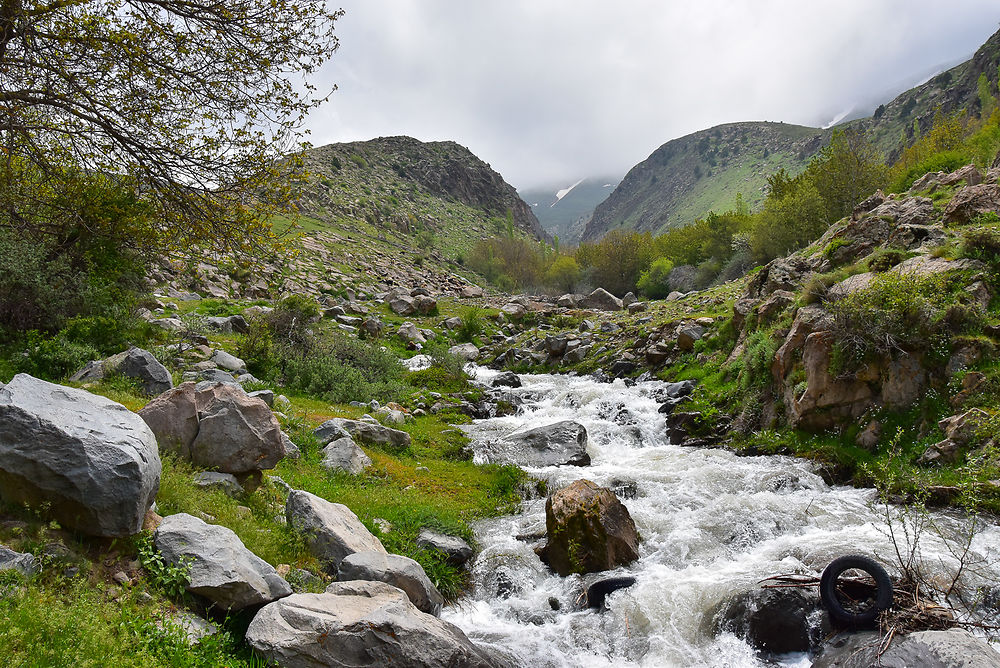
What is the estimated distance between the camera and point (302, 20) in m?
9.23

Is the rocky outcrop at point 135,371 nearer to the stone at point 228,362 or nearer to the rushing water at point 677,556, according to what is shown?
the stone at point 228,362

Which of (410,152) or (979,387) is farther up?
(410,152)

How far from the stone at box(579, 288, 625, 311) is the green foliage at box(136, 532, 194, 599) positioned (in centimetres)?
4025

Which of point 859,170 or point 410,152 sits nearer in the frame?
point 859,170

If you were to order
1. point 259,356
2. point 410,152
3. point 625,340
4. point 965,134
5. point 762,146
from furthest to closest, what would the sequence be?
point 762,146 < point 410,152 < point 965,134 < point 625,340 < point 259,356

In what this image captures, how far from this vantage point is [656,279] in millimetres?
56500

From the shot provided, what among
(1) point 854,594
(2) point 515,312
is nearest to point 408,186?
(2) point 515,312

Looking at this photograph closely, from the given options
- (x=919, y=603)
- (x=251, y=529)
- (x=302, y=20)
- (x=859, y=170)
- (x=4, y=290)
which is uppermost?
(x=859, y=170)

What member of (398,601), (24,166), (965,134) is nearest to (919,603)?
(398,601)

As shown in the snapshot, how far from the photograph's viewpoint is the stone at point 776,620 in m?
6.05

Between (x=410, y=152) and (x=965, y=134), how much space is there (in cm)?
11191

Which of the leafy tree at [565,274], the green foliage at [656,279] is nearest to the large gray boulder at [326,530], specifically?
the green foliage at [656,279]

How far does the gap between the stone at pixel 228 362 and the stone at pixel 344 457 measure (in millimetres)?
6442

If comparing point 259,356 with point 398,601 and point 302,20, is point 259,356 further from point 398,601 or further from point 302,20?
point 398,601
